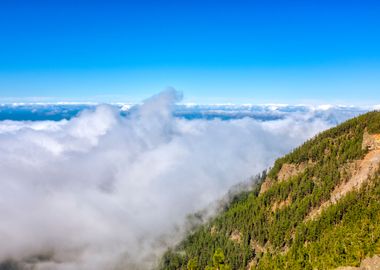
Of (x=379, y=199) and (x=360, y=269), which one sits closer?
(x=360, y=269)

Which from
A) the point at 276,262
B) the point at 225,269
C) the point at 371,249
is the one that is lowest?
the point at 276,262

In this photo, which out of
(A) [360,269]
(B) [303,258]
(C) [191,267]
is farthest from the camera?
(B) [303,258]

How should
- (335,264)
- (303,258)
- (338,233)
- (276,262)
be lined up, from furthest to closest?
(338,233) → (276,262) → (303,258) → (335,264)

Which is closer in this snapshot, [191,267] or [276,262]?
[191,267]

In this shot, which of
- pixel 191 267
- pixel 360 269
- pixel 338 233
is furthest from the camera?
pixel 338 233

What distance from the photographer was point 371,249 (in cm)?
13062

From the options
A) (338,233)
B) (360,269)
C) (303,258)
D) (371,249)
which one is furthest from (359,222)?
(360,269)

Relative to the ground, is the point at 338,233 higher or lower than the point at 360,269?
lower

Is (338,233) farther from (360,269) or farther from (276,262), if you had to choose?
(360,269)

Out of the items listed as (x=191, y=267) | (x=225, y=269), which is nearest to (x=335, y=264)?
(x=225, y=269)

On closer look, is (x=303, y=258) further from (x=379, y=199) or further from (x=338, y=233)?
(x=379, y=199)

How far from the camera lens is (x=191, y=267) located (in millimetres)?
143375

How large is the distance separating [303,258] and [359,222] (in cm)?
4877

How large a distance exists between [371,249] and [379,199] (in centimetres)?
7827
